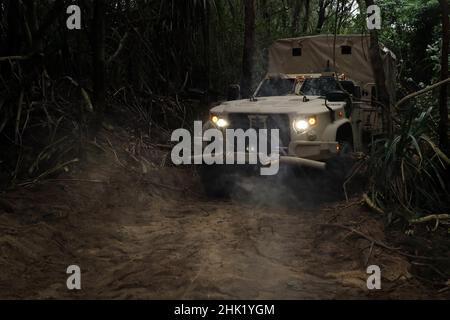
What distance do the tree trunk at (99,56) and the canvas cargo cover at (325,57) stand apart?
12.3 ft

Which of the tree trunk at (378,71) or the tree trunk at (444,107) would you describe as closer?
the tree trunk at (444,107)

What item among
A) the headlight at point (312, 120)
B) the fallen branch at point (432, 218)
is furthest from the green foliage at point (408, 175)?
the headlight at point (312, 120)

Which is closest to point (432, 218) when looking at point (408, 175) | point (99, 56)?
point (408, 175)

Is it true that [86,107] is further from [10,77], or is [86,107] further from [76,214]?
[76,214]

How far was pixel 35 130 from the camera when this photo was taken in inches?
265

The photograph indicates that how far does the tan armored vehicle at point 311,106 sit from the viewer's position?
6.17 metres

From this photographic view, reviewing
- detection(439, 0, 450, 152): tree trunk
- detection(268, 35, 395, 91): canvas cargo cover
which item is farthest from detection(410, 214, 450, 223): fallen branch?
detection(268, 35, 395, 91): canvas cargo cover

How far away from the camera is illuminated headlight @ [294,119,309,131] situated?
6.18 meters

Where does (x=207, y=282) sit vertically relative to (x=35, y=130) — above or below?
below

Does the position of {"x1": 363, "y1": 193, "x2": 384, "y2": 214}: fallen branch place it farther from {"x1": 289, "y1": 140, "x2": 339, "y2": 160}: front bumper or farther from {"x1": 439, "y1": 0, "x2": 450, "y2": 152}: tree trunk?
{"x1": 439, "y1": 0, "x2": 450, "y2": 152}: tree trunk

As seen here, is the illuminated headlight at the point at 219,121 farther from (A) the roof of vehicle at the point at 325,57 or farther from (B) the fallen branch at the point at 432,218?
(B) the fallen branch at the point at 432,218

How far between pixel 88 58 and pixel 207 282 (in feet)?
18.1

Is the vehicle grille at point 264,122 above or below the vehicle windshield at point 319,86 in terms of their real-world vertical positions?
below
